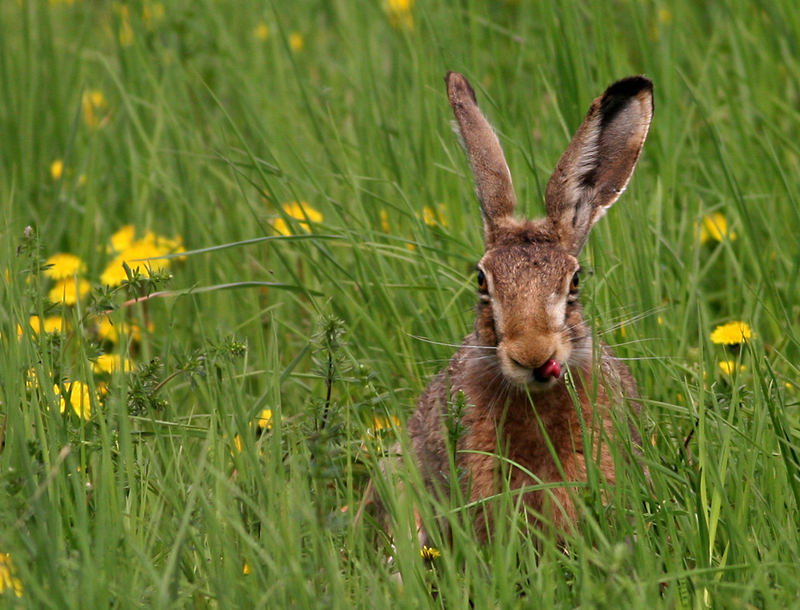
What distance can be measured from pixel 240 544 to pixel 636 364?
2042 millimetres

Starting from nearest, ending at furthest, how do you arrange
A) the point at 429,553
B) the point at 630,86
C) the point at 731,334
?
1. the point at 429,553
2. the point at 630,86
3. the point at 731,334

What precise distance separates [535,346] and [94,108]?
3.83m

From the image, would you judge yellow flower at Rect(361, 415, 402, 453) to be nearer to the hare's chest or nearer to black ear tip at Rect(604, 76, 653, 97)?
the hare's chest

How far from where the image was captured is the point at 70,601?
2.82m

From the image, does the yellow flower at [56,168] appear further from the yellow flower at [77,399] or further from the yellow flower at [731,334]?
the yellow flower at [731,334]

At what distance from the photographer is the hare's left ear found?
4.46m

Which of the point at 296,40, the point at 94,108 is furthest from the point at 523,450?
the point at 296,40

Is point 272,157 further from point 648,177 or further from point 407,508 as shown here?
point 407,508

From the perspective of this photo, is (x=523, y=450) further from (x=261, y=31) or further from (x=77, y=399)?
(x=261, y=31)

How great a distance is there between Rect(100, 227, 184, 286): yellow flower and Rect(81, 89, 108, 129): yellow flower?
1085 mm

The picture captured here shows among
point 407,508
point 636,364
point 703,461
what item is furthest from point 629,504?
point 636,364

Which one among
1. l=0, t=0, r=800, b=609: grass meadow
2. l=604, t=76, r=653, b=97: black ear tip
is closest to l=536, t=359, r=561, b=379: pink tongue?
l=0, t=0, r=800, b=609: grass meadow

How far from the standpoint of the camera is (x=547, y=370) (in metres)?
3.92

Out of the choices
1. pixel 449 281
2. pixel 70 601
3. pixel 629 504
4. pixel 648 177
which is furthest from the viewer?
pixel 648 177
